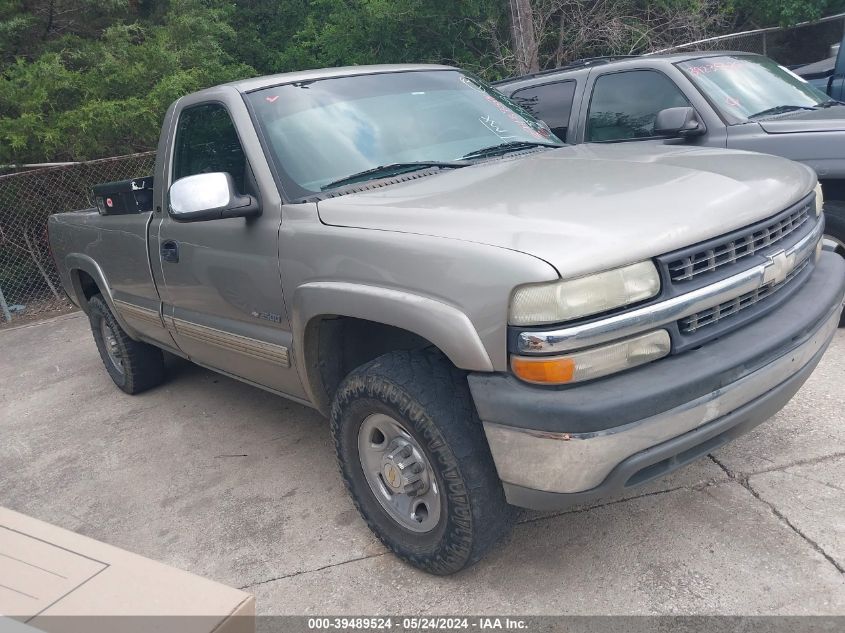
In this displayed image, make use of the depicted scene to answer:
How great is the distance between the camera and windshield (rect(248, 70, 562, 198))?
3334 millimetres

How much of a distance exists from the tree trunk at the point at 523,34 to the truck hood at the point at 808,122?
5.56 meters

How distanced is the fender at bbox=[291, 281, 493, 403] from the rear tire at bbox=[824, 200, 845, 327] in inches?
124

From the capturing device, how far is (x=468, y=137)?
367 cm

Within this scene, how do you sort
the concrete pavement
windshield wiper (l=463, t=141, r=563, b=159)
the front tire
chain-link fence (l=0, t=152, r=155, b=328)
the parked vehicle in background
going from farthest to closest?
1. chain-link fence (l=0, t=152, r=155, b=328)
2. the parked vehicle in background
3. windshield wiper (l=463, t=141, r=563, b=159)
4. the concrete pavement
5. the front tire

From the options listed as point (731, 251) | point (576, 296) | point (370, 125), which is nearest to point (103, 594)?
point (576, 296)

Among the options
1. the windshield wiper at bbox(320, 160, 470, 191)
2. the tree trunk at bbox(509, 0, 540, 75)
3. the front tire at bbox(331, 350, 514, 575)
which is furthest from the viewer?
the tree trunk at bbox(509, 0, 540, 75)

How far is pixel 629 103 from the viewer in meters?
5.52

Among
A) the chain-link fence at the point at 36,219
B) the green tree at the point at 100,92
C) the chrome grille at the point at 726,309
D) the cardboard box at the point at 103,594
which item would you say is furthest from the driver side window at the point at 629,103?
the green tree at the point at 100,92

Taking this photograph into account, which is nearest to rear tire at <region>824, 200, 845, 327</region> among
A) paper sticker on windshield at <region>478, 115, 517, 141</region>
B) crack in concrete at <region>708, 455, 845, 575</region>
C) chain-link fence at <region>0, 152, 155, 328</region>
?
crack in concrete at <region>708, 455, 845, 575</region>

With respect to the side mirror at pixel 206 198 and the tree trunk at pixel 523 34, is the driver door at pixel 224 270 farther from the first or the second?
the tree trunk at pixel 523 34

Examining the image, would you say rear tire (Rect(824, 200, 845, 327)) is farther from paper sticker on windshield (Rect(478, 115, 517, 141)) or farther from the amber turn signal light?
the amber turn signal light

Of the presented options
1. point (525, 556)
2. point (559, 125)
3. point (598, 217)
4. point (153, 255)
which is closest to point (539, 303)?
point (598, 217)

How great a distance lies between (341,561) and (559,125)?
3.90 m

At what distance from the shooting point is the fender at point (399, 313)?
2389 millimetres
